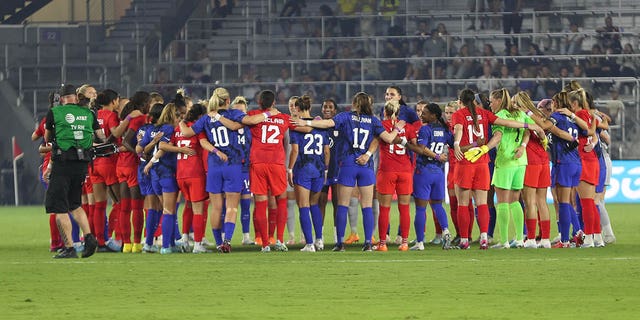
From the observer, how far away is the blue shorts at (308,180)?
16.8m

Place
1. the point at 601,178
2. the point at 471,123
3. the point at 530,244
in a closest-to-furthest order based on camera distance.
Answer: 1. the point at 471,123
2. the point at 530,244
3. the point at 601,178

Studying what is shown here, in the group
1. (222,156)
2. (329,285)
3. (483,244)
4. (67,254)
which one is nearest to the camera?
(329,285)

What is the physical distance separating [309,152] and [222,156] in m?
1.23

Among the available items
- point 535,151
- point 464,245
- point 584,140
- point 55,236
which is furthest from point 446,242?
point 55,236

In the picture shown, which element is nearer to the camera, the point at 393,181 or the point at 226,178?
the point at 226,178

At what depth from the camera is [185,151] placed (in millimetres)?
16531

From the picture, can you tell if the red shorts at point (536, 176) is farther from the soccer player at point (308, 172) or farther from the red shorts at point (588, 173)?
the soccer player at point (308, 172)

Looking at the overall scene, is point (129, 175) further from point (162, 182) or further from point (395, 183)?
point (395, 183)

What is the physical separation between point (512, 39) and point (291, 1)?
6449 millimetres

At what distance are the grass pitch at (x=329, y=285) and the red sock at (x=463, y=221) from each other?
0.40 m

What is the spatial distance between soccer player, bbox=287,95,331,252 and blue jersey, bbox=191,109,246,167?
0.77 m

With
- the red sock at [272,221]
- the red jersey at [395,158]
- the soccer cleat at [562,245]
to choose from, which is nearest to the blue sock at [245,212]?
the red sock at [272,221]

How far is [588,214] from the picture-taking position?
1675cm

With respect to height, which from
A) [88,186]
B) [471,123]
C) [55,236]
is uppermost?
[471,123]
